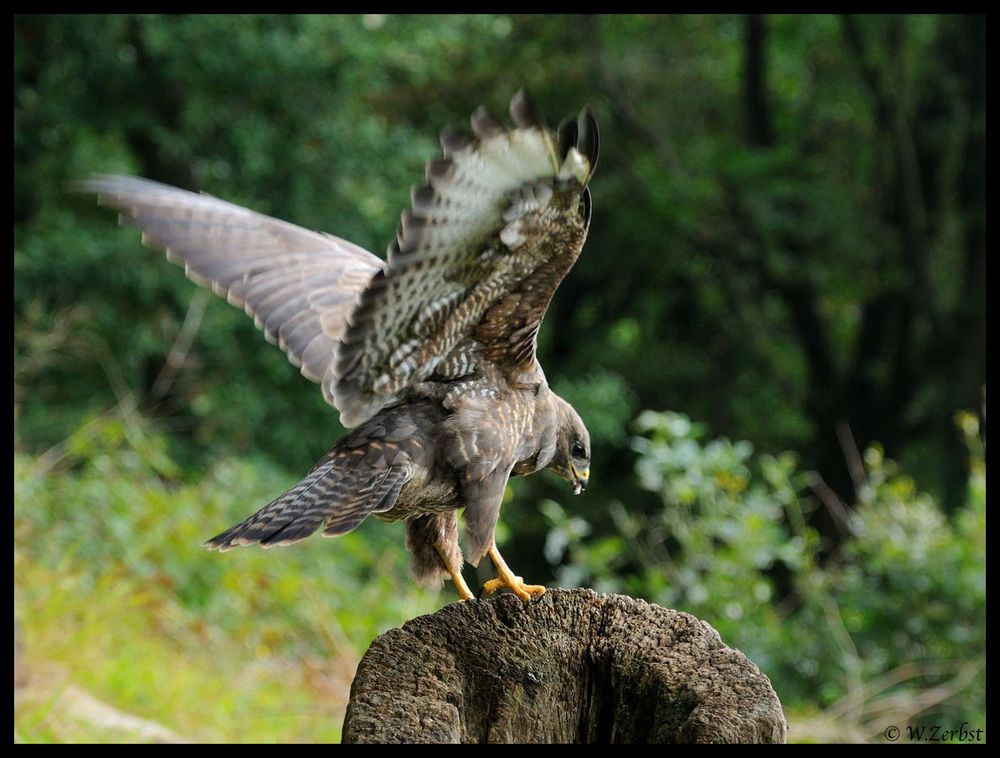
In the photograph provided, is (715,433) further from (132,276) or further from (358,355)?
(358,355)

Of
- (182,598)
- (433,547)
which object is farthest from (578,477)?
(182,598)

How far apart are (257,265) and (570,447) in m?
1.22

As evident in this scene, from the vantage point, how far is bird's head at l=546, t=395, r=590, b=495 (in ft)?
12.8

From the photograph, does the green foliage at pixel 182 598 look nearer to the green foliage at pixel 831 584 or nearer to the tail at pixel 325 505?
the green foliage at pixel 831 584

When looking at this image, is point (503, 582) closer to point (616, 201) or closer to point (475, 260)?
point (475, 260)

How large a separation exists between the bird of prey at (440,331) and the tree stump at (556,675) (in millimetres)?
189

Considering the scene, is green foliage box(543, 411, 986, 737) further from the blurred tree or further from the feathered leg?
the feathered leg

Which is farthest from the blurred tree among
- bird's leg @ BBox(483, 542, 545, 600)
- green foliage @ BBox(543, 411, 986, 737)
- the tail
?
the tail

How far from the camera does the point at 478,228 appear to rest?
315 centimetres

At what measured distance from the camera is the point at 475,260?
325 cm

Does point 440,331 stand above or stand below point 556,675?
above

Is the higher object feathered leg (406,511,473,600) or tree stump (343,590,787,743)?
feathered leg (406,511,473,600)

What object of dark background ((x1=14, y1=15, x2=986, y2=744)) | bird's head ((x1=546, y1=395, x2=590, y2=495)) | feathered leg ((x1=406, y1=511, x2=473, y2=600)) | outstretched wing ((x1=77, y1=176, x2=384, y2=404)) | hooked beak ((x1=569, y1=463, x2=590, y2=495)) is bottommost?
feathered leg ((x1=406, y1=511, x2=473, y2=600))

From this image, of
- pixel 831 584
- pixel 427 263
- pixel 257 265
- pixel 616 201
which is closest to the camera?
pixel 427 263
